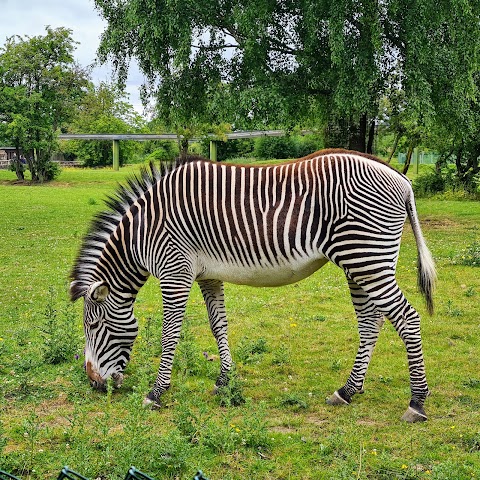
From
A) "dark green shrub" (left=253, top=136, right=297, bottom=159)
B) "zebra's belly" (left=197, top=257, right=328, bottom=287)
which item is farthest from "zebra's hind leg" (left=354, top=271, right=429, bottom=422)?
"dark green shrub" (left=253, top=136, right=297, bottom=159)

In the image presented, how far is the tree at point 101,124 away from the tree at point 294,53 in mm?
38459

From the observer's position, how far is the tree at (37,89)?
36.1m

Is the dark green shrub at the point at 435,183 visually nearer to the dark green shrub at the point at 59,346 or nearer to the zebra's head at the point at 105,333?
the dark green shrub at the point at 59,346

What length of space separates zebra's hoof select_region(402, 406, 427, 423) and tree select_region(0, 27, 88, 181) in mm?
33569

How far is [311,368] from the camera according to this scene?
7.43 metres

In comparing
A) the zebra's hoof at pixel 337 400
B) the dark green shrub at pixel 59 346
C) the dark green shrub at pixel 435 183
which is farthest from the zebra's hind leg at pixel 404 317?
the dark green shrub at pixel 435 183

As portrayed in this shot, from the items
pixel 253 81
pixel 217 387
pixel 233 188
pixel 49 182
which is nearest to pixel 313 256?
pixel 233 188

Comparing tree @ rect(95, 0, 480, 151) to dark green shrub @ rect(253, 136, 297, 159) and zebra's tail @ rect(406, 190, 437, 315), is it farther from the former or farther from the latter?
dark green shrub @ rect(253, 136, 297, 159)

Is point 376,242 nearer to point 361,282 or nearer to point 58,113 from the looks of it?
point 361,282

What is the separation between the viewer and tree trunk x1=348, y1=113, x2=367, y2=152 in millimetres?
18453

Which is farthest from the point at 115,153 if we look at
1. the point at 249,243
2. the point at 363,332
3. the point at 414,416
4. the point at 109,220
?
the point at 414,416

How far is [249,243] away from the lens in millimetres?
6254

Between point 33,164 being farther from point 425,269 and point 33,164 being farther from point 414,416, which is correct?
point 414,416

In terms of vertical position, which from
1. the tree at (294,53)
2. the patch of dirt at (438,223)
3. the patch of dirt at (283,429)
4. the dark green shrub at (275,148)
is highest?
the tree at (294,53)
